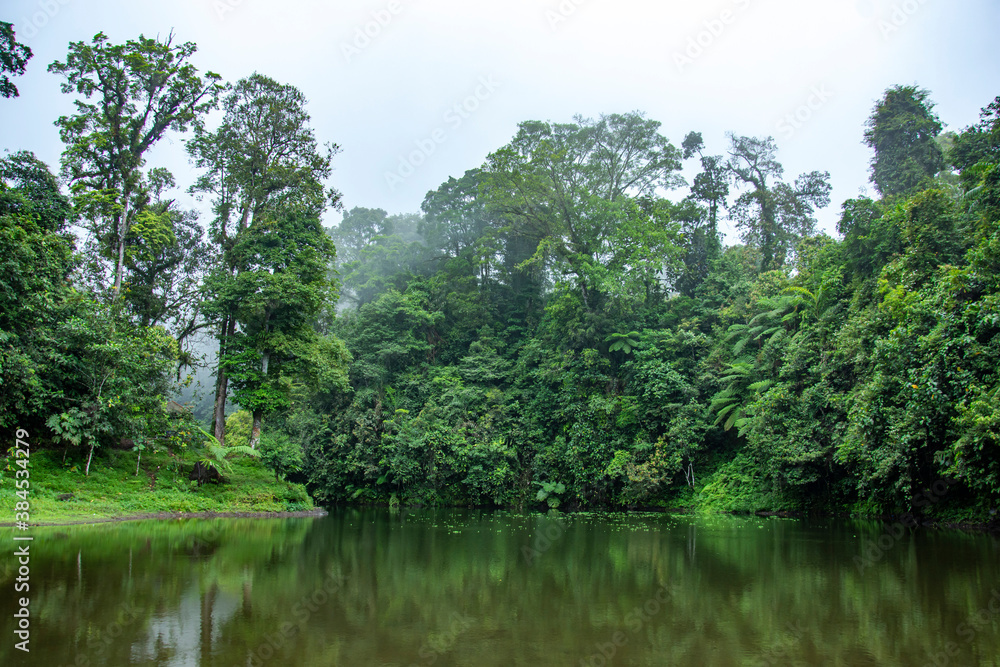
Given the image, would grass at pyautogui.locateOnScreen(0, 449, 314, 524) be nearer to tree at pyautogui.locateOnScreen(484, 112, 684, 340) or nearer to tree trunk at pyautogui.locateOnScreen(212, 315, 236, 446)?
tree trunk at pyautogui.locateOnScreen(212, 315, 236, 446)

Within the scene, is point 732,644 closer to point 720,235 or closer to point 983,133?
point 983,133

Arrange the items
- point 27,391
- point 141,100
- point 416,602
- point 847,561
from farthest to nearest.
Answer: point 141,100 → point 27,391 → point 847,561 → point 416,602

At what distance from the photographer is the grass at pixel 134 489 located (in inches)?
492

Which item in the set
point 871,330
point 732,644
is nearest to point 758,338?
point 871,330

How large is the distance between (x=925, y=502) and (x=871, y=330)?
4.67m

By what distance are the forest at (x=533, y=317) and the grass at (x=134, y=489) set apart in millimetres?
498

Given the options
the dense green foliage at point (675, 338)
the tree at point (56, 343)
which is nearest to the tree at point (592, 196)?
the dense green foliage at point (675, 338)

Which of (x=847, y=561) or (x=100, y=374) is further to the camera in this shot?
(x=100, y=374)

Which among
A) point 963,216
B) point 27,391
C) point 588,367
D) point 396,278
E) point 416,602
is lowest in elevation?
point 416,602

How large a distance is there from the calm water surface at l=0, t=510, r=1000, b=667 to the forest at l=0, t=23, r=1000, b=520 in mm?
5202

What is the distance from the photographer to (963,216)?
50.9ft
